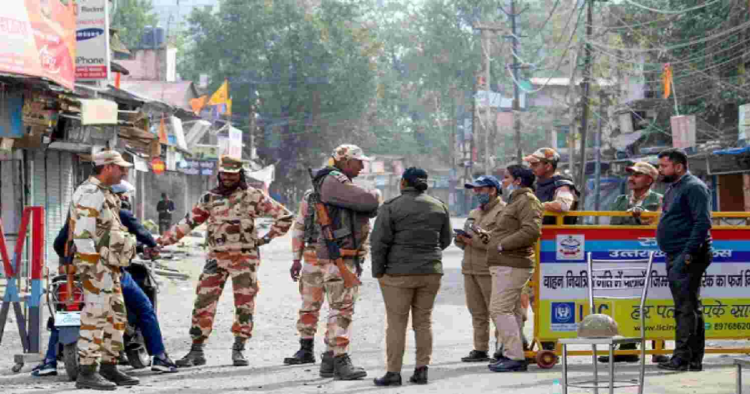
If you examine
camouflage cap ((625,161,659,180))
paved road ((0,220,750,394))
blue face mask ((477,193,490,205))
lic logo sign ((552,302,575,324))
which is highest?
camouflage cap ((625,161,659,180))

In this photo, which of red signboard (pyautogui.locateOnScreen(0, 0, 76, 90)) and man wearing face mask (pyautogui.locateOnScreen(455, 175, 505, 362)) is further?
red signboard (pyautogui.locateOnScreen(0, 0, 76, 90))

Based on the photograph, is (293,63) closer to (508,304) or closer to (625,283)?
(625,283)

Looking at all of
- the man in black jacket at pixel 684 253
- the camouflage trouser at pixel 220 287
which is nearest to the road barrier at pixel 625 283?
the man in black jacket at pixel 684 253

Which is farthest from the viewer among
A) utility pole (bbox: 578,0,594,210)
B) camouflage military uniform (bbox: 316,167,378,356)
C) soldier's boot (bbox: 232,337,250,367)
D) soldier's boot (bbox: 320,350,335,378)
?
utility pole (bbox: 578,0,594,210)

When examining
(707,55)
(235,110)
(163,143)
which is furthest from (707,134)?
(235,110)

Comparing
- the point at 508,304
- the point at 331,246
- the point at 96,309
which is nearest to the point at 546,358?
Result: the point at 508,304

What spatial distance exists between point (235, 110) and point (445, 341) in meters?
61.4

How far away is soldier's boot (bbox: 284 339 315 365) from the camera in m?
11.1

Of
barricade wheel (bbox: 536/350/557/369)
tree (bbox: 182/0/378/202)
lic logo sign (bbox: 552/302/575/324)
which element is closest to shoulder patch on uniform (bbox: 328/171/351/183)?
lic logo sign (bbox: 552/302/575/324)

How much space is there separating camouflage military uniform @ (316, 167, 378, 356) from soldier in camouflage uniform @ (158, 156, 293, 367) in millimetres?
958

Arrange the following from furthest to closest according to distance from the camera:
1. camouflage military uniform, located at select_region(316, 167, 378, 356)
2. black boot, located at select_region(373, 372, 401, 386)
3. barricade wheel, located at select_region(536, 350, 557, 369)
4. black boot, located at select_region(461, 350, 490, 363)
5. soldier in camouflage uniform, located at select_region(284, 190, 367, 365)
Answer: black boot, located at select_region(461, 350, 490, 363)
soldier in camouflage uniform, located at select_region(284, 190, 367, 365)
barricade wheel, located at select_region(536, 350, 557, 369)
camouflage military uniform, located at select_region(316, 167, 378, 356)
black boot, located at select_region(373, 372, 401, 386)

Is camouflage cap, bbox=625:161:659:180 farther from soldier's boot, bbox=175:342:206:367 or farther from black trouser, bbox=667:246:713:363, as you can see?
soldier's boot, bbox=175:342:206:367

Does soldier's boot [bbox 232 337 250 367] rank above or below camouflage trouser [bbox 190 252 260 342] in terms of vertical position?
below

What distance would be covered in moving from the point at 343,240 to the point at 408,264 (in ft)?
2.65
